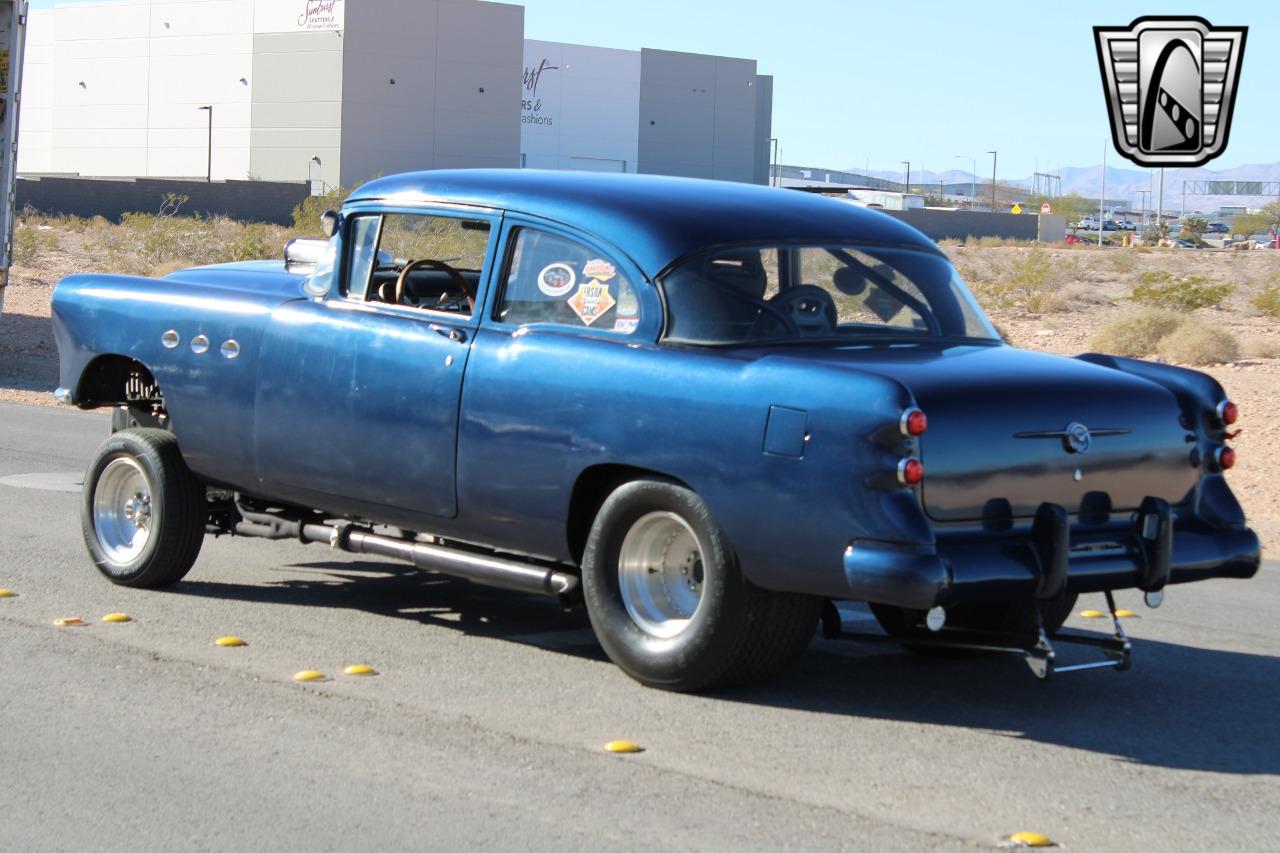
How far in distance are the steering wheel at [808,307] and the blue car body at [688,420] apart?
149 mm

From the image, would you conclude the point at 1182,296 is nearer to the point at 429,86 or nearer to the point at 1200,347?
the point at 1200,347

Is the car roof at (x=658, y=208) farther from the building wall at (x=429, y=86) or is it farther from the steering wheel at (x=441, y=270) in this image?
the building wall at (x=429, y=86)

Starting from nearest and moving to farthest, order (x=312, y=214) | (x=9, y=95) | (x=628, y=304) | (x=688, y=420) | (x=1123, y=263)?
(x=688, y=420) → (x=628, y=304) → (x=9, y=95) → (x=1123, y=263) → (x=312, y=214)

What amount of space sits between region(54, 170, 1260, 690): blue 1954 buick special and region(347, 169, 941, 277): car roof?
0.05 feet

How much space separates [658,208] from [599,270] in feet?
1.09

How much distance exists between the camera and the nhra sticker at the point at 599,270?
6.63m

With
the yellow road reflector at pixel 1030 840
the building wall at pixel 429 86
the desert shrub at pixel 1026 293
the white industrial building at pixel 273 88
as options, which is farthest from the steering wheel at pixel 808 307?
the white industrial building at pixel 273 88

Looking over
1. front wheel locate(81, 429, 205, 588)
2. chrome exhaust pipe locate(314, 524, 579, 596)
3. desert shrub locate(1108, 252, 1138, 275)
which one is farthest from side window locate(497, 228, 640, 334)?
desert shrub locate(1108, 252, 1138, 275)

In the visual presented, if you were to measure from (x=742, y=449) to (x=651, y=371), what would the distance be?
0.54m

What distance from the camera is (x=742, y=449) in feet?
19.4

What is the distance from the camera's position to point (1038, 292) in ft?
119

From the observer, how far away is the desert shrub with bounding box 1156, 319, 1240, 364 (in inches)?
893

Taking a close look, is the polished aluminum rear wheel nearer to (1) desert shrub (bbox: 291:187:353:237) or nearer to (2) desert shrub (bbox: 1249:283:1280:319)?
(2) desert shrub (bbox: 1249:283:1280:319)

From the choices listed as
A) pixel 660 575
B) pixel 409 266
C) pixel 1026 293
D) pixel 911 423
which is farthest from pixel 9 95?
pixel 1026 293
